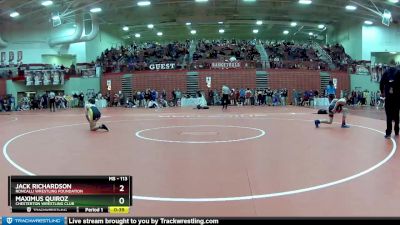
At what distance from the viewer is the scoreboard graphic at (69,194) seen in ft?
8.58

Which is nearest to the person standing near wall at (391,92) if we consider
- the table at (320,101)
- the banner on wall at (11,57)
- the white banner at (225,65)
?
the table at (320,101)

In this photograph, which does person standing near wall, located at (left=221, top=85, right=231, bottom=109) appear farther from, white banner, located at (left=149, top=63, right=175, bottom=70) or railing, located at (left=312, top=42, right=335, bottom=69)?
railing, located at (left=312, top=42, right=335, bottom=69)

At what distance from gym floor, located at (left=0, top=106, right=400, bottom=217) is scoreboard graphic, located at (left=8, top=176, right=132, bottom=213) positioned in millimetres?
971

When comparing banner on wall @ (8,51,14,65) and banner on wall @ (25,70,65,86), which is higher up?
banner on wall @ (8,51,14,65)

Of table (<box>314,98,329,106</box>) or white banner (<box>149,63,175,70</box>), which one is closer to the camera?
table (<box>314,98,329,106</box>)

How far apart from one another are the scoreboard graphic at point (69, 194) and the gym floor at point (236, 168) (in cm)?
97

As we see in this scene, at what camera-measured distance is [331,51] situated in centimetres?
4038

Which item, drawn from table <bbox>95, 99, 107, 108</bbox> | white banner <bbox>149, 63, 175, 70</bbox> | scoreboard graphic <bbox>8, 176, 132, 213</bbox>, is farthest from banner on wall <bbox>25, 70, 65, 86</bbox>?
scoreboard graphic <bbox>8, 176, 132, 213</bbox>

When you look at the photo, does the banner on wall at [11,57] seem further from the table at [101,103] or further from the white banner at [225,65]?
the white banner at [225,65]

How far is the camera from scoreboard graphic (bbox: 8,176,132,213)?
262 centimetres

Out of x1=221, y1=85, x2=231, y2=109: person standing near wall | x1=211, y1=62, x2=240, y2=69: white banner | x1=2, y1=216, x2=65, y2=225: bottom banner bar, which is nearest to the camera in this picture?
x1=2, y1=216, x2=65, y2=225: bottom banner bar

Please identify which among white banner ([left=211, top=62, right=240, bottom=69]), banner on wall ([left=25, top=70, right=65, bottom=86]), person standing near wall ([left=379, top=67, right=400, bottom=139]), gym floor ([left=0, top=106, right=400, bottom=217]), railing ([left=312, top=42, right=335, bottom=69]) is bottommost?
gym floor ([left=0, top=106, right=400, bottom=217])

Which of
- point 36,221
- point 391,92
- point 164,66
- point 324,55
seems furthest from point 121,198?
point 324,55

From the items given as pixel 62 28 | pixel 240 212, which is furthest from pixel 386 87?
pixel 62 28
